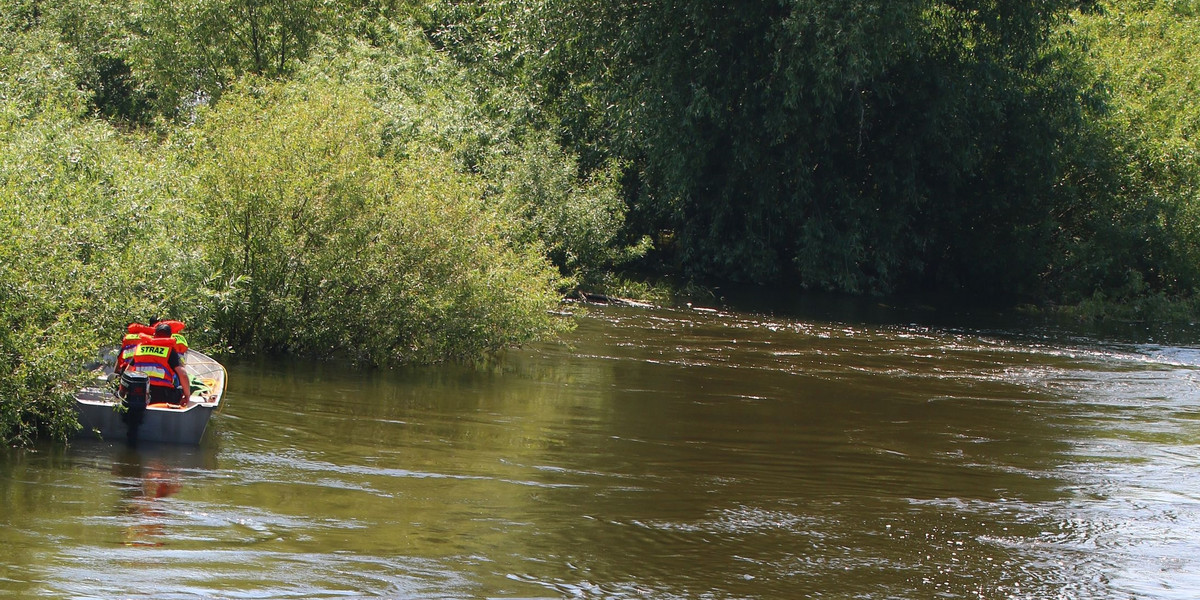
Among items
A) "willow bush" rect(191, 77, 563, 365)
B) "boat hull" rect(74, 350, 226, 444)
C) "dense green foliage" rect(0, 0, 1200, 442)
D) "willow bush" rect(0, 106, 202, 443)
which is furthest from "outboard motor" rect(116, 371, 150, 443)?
"dense green foliage" rect(0, 0, 1200, 442)

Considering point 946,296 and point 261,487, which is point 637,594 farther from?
point 946,296

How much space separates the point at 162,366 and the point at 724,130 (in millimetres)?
21789

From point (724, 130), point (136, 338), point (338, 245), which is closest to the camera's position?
point (136, 338)

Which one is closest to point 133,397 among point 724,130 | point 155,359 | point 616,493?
point 155,359

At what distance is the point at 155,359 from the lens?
12.9 meters

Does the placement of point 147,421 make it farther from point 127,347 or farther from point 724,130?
point 724,130

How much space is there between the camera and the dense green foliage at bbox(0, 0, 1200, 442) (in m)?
22.3

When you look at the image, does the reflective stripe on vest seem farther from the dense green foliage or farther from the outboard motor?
the dense green foliage

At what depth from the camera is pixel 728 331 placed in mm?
26719

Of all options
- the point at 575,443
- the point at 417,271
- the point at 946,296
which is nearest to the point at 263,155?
the point at 417,271

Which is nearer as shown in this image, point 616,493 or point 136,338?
point 616,493

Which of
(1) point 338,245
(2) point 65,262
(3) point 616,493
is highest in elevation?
(1) point 338,245

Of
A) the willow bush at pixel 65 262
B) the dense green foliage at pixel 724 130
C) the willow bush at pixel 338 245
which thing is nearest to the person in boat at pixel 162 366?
the willow bush at pixel 65 262

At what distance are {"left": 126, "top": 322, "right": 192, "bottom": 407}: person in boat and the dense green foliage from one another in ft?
18.4
